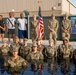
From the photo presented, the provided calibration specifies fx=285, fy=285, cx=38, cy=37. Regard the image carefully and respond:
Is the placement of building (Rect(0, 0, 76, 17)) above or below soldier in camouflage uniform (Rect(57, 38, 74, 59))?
above

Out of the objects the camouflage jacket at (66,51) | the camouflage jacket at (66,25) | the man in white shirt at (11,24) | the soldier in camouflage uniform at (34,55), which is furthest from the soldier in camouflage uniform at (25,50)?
the camouflage jacket at (66,25)

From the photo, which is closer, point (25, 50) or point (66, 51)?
point (66, 51)

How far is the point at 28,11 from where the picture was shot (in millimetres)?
34750

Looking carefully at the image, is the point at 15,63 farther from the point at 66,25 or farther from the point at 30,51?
the point at 66,25

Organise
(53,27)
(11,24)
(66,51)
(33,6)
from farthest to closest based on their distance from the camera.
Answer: (33,6), (53,27), (11,24), (66,51)

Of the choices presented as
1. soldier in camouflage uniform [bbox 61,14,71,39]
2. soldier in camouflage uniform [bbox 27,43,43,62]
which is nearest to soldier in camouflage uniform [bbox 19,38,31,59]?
soldier in camouflage uniform [bbox 27,43,43,62]

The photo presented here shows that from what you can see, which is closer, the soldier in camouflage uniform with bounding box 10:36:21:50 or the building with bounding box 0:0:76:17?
the soldier in camouflage uniform with bounding box 10:36:21:50

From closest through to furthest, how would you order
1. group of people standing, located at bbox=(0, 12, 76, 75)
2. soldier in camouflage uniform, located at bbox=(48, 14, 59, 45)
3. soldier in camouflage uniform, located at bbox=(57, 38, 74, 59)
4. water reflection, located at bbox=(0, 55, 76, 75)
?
water reflection, located at bbox=(0, 55, 76, 75) → group of people standing, located at bbox=(0, 12, 76, 75) → soldier in camouflage uniform, located at bbox=(57, 38, 74, 59) → soldier in camouflage uniform, located at bbox=(48, 14, 59, 45)

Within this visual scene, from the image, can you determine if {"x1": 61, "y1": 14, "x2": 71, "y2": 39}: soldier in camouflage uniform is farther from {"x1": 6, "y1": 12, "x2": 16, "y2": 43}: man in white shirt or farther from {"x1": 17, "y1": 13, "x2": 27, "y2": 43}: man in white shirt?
{"x1": 6, "y1": 12, "x2": 16, "y2": 43}: man in white shirt

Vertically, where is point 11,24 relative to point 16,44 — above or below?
above

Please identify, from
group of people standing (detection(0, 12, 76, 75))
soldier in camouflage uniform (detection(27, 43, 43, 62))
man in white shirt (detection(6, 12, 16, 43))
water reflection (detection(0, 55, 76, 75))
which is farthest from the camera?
man in white shirt (detection(6, 12, 16, 43))

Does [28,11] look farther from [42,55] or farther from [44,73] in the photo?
[44,73]

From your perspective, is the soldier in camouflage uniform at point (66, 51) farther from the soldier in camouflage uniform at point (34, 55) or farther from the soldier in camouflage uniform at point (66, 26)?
the soldier in camouflage uniform at point (66, 26)

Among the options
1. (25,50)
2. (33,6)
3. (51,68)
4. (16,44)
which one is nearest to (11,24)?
(16,44)
